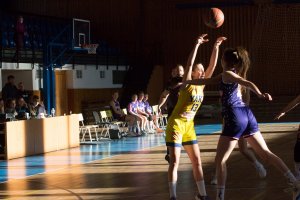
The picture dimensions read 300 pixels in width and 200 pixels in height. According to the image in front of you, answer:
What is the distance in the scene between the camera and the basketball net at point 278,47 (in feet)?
94.3

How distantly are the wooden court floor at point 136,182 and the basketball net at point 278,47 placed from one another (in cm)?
1520

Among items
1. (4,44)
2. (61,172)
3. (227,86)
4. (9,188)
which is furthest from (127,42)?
(227,86)

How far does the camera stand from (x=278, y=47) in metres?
29.3

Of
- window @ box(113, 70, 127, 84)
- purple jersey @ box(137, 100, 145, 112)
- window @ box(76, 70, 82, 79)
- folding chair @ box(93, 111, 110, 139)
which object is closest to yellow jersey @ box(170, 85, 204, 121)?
folding chair @ box(93, 111, 110, 139)

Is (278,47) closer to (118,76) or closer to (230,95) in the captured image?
(118,76)

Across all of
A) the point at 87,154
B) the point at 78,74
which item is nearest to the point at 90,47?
the point at 78,74

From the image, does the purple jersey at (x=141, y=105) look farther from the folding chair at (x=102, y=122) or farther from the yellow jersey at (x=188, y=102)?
the yellow jersey at (x=188, y=102)

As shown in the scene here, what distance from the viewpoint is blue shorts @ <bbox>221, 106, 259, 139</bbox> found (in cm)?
717

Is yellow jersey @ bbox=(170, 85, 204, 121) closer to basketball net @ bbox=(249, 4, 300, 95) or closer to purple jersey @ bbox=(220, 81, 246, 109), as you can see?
purple jersey @ bbox=(220, 81, 246, 109)

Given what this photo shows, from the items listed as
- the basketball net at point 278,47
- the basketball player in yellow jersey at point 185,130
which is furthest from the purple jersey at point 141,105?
the basketball player in yellow jersey at point 185,130

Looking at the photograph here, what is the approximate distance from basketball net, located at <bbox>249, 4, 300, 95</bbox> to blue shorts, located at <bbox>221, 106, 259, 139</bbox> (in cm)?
2138

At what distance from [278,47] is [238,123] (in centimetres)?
2275

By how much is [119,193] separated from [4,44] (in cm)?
1585

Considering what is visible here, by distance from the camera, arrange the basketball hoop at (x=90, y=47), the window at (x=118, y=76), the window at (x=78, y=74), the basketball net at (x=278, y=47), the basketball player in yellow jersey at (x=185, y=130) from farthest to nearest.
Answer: the window at (x=118, y=76)
the basketball net at (x=278, y=47)
the window at (x=78, y=74)
the basketball hoop at (x=90, y=47)
the basketball player in yellow jersey at (x=185, y=130)
